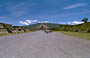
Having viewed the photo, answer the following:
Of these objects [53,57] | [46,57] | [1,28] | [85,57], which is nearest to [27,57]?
[46,57]

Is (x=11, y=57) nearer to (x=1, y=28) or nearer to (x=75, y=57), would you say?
(x=75, y=57)

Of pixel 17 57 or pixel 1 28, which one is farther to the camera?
pixel 1 28

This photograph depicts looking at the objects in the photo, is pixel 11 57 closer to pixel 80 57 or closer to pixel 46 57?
pixel 46 57

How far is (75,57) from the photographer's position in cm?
488

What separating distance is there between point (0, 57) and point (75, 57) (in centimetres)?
392

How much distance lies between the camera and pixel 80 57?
4859 mm

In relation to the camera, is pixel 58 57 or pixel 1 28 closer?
pixel 58 57

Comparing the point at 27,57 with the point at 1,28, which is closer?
the point at 27,57

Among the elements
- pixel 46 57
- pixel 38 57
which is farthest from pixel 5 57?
pixel 46 57

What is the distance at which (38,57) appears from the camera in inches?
196

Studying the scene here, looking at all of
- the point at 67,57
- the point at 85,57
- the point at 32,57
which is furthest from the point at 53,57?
the point at 85,57

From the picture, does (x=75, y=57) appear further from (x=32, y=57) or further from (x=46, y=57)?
(x=32, y=57)

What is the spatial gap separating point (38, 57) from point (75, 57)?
6.30 ft

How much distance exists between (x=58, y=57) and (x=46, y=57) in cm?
63
